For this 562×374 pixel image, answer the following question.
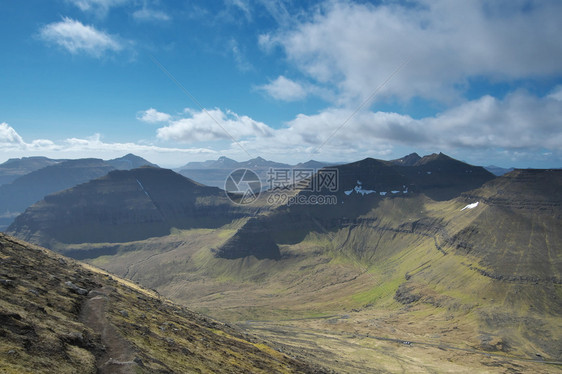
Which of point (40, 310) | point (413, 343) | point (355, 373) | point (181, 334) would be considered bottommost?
point (413, 343)

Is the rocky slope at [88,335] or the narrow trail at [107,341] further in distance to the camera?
the narrow trail at [107,341]

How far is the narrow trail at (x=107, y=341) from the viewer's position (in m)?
32.1

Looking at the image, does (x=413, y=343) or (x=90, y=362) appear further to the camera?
(x=413, y=343)

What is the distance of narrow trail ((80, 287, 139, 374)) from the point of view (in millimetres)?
32062

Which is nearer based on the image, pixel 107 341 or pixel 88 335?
pixel 88 335

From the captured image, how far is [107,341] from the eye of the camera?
38.2 meters

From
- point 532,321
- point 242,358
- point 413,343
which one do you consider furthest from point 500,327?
point 242,358

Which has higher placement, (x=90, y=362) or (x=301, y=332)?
(x=90, y=362)

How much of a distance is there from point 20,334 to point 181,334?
29752 mm

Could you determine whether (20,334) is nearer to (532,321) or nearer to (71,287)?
(71,287)

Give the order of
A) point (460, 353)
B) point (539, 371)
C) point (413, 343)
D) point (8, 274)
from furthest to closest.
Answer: point (413, 343) < point (460, 353) < point (539, 371) < point (8, 274)

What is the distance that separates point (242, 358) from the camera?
56656 mm

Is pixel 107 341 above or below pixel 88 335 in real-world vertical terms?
below

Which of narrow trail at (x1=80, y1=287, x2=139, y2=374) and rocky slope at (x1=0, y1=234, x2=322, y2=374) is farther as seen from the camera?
narrow trail at (x1=80, y1=287, x2=139, y2=374)
